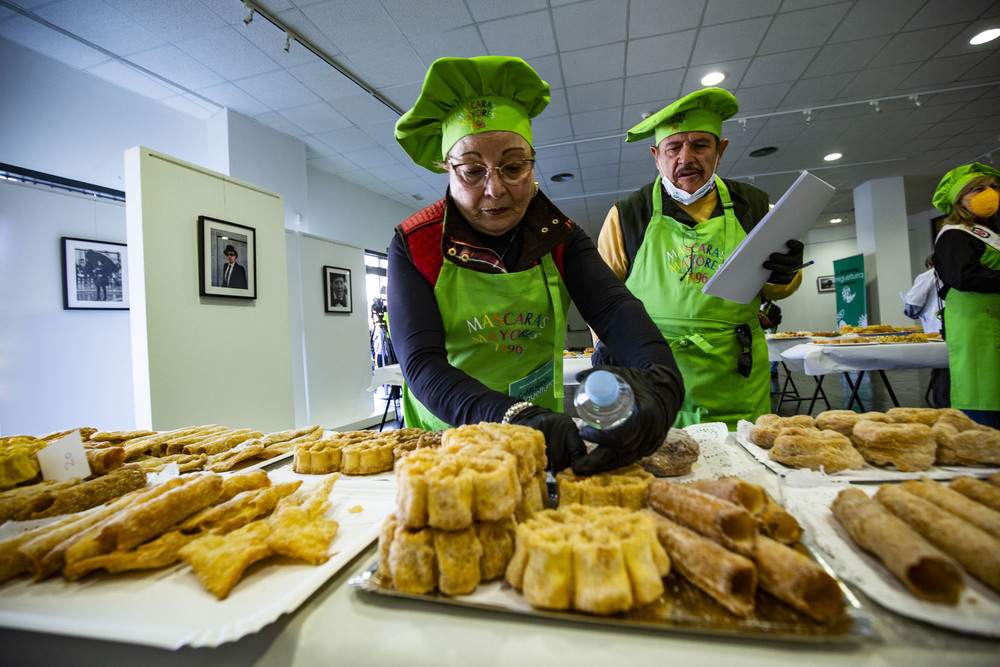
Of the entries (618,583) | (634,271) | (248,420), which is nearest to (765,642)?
(618,583)

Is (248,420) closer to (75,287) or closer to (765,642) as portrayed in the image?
(75,287)

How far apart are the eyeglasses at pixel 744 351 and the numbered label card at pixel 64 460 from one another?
8.00ft

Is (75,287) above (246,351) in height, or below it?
above

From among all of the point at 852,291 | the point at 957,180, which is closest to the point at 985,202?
the point at 957,180

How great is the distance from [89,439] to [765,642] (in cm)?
241

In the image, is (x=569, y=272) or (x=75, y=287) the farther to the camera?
(x=75, y=287)

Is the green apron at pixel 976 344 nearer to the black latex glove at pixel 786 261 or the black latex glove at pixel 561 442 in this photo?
the black latex glove at pixel 786 261

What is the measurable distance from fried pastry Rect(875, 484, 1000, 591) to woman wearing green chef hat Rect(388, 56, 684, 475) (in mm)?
608

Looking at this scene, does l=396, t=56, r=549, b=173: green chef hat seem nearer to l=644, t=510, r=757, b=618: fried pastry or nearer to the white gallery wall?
l=644, t=510, r=757, b=618: fried pastry

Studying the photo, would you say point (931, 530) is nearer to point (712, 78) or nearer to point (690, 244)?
point (690, 244)

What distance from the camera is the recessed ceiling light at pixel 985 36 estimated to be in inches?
211

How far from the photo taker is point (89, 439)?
1.85m

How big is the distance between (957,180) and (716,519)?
4.55 m

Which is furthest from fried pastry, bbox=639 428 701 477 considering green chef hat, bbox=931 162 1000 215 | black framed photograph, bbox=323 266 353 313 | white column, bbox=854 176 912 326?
white column, bbox=854 176 912 326
